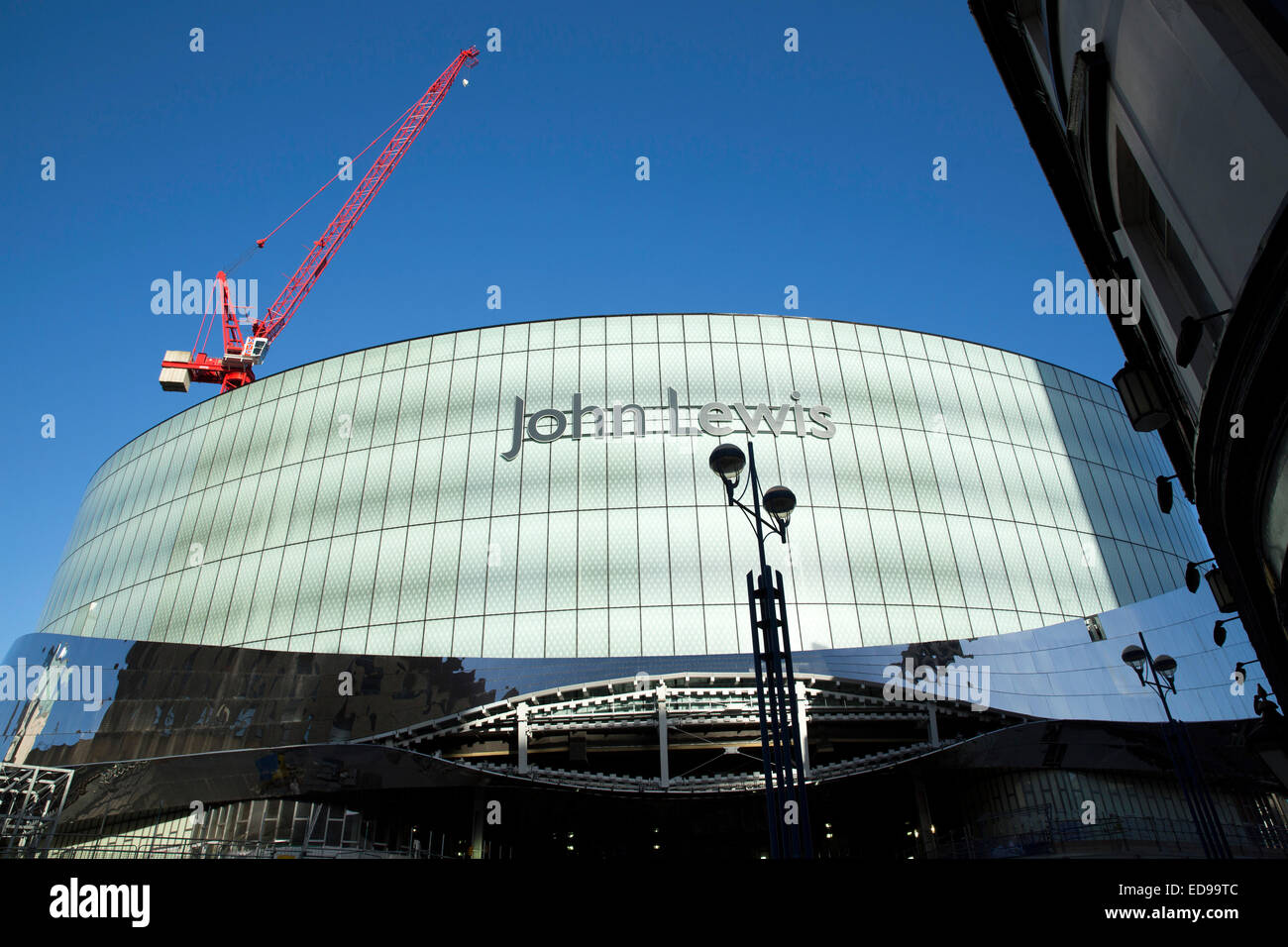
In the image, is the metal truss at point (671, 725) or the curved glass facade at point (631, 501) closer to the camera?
the metal truss at point (671, 725)

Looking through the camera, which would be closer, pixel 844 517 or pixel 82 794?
pixel 82 794

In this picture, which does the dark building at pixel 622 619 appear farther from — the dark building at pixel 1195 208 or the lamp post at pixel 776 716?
the dark building at pixel 1195 208

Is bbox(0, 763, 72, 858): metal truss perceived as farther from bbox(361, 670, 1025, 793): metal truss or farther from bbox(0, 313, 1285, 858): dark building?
bbox(361, 670, 1025, 793): metal truss

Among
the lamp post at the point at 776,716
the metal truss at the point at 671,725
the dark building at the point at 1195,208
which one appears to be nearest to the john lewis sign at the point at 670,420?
the metal truss at the point at 671,725

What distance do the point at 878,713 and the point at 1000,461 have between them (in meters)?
16.5

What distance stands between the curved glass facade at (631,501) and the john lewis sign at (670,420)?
0.10 metres

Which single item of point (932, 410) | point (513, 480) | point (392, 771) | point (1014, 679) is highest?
point (932, 410)

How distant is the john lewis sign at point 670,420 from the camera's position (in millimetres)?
33688

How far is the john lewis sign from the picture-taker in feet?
111

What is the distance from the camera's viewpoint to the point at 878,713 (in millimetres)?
24641

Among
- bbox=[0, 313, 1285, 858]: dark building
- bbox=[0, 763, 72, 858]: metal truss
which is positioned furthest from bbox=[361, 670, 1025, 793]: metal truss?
bbox=[0, 763, 72, 858]: metal truss

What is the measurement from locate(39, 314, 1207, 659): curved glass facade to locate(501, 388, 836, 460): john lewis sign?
0.31 ft
